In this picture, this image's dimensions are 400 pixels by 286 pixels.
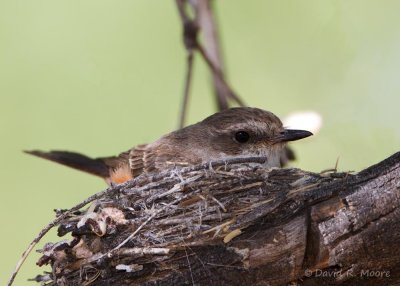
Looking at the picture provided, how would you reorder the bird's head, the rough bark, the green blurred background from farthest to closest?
1. the green blurred background
2. the bird's head
3. the rough bark

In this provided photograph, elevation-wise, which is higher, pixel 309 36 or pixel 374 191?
pixel 309 36

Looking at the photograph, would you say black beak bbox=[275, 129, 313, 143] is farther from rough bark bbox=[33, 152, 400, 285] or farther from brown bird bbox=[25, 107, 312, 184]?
rough bark bbox=[33, 152, 400, 285]

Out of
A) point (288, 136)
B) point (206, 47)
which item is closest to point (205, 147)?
point (288, 136)

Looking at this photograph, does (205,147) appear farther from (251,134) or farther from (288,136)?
(288,136)

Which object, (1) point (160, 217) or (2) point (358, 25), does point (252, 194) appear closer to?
(1) point (160, 217)

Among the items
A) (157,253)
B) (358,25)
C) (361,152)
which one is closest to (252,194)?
(157,253)

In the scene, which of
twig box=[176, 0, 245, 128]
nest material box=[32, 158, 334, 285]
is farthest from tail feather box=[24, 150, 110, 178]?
nest material box=[32, 158, 334, 285]
